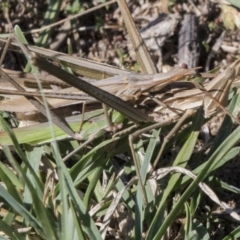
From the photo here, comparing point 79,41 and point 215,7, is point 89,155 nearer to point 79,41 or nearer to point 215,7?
point 79,41

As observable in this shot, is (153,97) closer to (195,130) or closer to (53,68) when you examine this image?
(195,130)

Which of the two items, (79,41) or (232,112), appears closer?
(232,112)

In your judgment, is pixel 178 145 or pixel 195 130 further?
pixel 178 145

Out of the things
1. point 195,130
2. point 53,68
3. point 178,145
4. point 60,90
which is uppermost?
point 53,68

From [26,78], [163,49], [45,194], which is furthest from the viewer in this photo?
[163,49]

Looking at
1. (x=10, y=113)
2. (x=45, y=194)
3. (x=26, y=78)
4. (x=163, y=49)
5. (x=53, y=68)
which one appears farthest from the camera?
(x=163, y=49)

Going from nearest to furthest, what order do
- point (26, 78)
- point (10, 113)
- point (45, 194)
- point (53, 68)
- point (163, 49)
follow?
1. point (53, 68)
2. point (45, 194)
3. point (26, 78)
4. point (10, 113)
5. point (163, 49)

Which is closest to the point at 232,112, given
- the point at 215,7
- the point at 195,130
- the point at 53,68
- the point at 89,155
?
the point at 195,130

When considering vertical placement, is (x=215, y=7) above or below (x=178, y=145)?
above

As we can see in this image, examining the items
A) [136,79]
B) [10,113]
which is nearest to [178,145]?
[136,79]
